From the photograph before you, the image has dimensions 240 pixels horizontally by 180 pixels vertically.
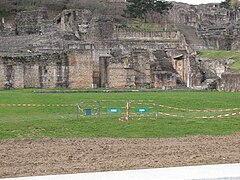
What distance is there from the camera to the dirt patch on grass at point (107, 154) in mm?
10625

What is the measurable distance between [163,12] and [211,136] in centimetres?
6806

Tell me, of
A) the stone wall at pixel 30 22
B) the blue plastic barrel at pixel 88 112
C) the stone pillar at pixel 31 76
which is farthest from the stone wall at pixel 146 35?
the blue plastic barrel at pixel 88 112

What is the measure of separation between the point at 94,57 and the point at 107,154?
33.7 m

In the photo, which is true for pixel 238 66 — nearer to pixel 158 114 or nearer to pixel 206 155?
pixel 158 114

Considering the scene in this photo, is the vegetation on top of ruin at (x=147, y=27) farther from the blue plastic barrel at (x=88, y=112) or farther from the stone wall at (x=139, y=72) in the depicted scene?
the blue plastic barrel at (x=88, y=112)

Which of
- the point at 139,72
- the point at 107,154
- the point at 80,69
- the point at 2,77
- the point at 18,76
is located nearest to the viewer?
the point at 107,154

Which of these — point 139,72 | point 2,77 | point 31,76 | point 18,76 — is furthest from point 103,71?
point 2,77

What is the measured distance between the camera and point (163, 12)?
82562 mm

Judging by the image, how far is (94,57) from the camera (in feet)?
150

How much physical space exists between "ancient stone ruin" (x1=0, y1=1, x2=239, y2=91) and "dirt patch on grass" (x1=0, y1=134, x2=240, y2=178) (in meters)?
24.3

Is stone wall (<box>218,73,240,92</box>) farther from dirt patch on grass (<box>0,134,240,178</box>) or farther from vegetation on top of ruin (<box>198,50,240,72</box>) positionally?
dirt patch on grass (<box>0,134,240,178</box>)

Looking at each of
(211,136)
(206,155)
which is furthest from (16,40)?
(206,155)

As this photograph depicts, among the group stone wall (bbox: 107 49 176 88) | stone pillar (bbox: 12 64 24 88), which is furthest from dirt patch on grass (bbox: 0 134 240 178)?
stone wall (bbox: 107 49 176 88)

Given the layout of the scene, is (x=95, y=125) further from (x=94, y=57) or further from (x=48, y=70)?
(x=94, y=57)
